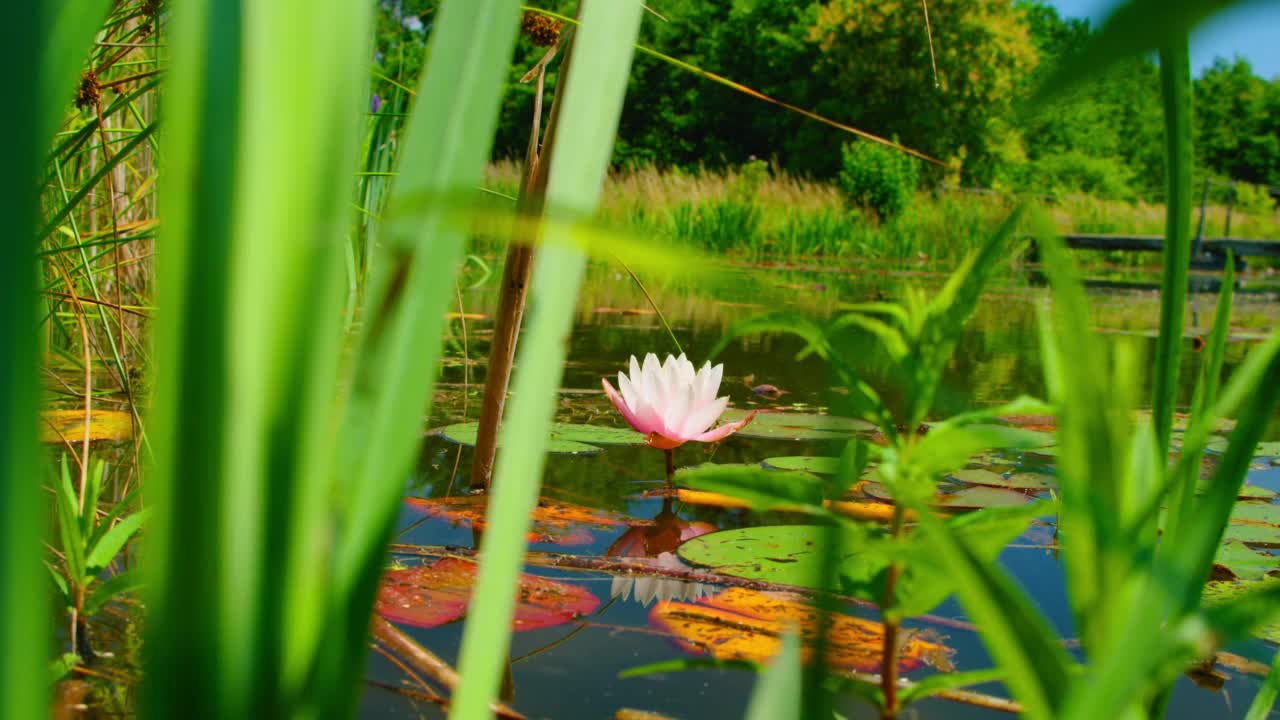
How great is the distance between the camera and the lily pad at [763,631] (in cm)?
64

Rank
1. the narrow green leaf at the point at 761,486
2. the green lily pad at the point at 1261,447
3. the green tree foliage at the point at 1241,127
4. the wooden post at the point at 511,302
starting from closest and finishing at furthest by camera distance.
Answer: the narrow green leaf at the point at 761,486
the wooden post at the point at 511,302
the green lily pad at the point at 1261,447
the green tree foliage at the point at 1241,127

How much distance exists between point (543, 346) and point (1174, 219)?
28cm

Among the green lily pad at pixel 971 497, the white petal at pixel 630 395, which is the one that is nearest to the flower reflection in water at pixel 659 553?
the white petal at pixel 630 395

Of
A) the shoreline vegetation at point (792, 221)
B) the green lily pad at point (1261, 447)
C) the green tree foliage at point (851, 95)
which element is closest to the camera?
the green lily pad at point (1261, 447)

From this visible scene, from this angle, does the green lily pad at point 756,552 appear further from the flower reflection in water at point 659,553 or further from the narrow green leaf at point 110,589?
the narrow green leaf at point 110,589

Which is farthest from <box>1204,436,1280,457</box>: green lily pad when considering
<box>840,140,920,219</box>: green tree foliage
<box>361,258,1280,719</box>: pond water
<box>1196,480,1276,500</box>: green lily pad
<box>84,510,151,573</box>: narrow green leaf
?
<box>840,140,920,219</box>: green tree foliage

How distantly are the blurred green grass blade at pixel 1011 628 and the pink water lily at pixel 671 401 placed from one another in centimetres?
80

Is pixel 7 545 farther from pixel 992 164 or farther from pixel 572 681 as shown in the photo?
pixel 992 164

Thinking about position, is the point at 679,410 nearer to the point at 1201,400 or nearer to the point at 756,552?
the point at 756,552

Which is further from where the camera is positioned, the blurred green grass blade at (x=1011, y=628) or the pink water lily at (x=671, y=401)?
the pink water lily at (x=671, y=401)

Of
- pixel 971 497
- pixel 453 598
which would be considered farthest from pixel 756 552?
pixel 971 497

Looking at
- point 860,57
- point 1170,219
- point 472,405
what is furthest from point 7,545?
point 860,57

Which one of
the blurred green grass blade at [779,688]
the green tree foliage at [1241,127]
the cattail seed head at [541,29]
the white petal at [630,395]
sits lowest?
the blurred green grass blade at [779,688]

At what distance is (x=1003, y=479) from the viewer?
1.32 m
